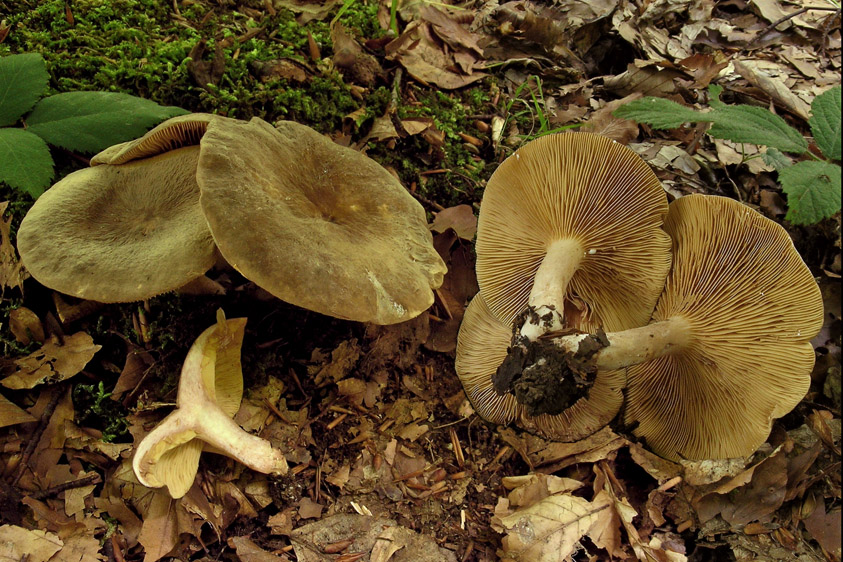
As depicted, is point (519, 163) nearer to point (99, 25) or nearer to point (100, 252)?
point (100, 252)

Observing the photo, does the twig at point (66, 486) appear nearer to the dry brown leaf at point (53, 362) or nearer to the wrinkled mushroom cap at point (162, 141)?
the dry brown leaf at point (53, 362)

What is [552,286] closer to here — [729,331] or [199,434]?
[729,331]

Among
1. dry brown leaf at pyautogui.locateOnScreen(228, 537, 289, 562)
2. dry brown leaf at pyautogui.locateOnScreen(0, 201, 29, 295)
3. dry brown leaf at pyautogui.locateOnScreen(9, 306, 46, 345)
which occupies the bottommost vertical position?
dry brown leaf at pyautogui.locateOnScreen(228, 537, 289, 562)

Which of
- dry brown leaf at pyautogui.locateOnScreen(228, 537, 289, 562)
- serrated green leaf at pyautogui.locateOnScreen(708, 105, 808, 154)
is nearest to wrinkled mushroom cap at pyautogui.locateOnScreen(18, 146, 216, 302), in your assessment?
dry brown leaf at pyautogui.locateOnScreen(228, 537, 289, 562)

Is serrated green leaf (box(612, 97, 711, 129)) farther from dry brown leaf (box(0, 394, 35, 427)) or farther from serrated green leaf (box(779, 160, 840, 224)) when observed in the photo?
dry brown leaf (box(0, 394, 35, 427))

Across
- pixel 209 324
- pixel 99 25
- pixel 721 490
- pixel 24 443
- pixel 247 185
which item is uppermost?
pixel 99 25

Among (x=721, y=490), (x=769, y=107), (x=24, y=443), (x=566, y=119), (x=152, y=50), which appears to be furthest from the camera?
(x=769, y=107)

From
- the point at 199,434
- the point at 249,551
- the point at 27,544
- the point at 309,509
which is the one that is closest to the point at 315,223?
the point at 199,434

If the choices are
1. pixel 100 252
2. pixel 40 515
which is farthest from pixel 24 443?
pixel 100 252
